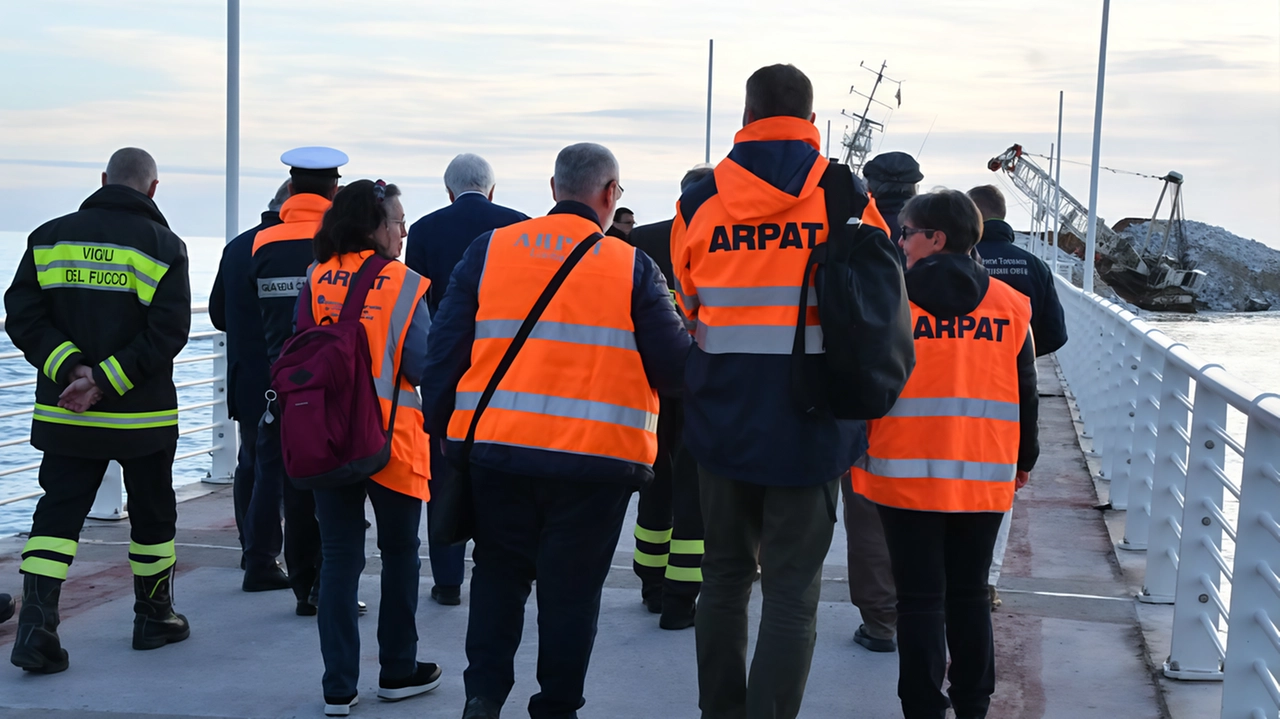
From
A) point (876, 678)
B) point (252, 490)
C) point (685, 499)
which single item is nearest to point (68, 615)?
point (252, 490)

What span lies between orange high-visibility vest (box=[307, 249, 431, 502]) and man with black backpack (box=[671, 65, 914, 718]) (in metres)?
1.20

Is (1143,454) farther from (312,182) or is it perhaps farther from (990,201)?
(312,182)

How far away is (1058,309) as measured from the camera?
5250 millimetres

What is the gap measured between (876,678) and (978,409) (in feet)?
4.39

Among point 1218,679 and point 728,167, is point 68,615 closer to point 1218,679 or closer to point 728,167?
point 728,167

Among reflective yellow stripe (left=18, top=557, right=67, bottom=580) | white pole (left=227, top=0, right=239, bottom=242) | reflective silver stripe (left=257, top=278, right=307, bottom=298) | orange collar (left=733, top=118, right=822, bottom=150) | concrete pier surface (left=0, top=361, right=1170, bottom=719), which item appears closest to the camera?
orange collar (left=733, top=118, right=822, bottom=150)

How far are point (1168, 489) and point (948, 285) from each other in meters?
2.72

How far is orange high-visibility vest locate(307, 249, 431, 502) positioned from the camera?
4.28 m

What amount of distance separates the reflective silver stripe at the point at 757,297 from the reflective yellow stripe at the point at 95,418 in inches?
101

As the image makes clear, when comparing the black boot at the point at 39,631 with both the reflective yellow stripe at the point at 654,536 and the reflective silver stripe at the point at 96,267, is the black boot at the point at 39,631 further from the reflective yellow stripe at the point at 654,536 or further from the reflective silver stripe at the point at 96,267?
the reflective yellow stripe at the point at 654,536

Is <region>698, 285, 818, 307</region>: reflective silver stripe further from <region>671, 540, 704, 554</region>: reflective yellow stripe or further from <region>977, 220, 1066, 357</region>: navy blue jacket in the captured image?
<region>977, 220, 1066, 357</region>: navy blue jacket

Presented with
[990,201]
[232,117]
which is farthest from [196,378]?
[990,201]

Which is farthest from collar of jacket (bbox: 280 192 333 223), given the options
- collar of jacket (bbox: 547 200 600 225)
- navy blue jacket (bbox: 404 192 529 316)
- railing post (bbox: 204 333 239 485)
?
railing post (bbox: 204 333 239 485)

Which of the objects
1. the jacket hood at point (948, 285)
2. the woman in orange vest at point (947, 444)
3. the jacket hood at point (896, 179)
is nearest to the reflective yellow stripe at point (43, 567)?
the woman in orange vest at point (947, 444)
